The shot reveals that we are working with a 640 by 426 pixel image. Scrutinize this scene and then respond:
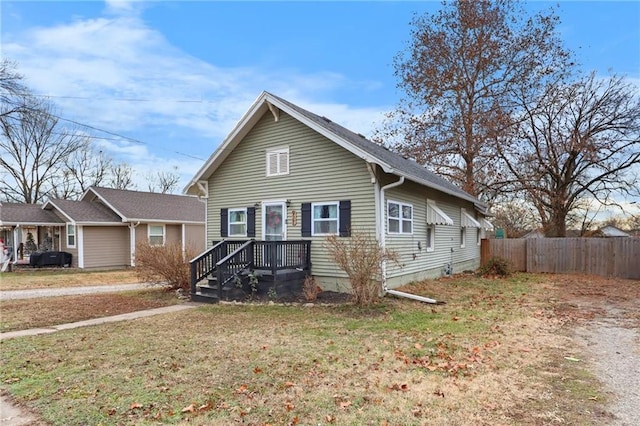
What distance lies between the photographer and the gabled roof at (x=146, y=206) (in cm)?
2133

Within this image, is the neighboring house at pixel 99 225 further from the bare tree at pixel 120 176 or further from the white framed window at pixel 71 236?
the bare tree at pixel 120 176

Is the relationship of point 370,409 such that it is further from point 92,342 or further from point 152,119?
point 152,119

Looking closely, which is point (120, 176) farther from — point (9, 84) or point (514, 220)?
point (514, 220)

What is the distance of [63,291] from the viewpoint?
505 inches

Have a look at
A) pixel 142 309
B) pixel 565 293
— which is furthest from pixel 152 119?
pixel 565 293

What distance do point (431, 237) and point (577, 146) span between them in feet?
39.1

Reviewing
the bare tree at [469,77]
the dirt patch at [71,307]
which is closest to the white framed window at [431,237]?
the dirt patch at [71,307]

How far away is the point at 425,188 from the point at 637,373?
9.60 metres

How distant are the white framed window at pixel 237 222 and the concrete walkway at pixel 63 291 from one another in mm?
3159

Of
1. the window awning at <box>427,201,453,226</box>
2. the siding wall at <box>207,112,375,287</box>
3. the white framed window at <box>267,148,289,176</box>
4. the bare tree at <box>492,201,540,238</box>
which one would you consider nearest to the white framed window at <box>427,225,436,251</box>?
the window awning at <box>427,201,453,226</box>

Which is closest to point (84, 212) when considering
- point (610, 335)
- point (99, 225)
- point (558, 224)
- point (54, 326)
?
point (99, 225)

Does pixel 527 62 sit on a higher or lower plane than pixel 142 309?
higher

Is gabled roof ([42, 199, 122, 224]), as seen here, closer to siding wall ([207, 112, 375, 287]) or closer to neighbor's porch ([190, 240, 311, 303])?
siding wall ([207, 112, 375, 287])

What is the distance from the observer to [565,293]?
1195 centimetres
